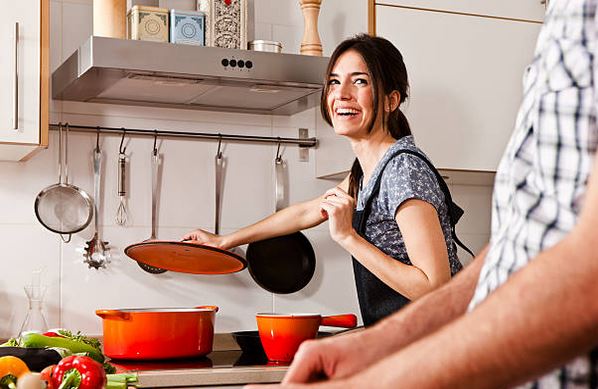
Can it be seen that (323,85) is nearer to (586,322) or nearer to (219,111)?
(219,111)

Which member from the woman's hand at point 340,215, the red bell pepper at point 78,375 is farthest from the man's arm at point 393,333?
the woman's hand at point 340,215

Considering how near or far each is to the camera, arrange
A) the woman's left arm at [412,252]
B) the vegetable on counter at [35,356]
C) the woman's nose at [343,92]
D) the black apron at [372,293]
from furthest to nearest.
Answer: the woman's nose at [343,92] < the black apron at [372,293] < the woman's left arm at [412,252] < the vegetable on counter at [35,356]

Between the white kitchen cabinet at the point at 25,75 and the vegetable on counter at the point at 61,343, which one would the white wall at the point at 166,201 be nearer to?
the white kitchen cabinet at the point at 25,75

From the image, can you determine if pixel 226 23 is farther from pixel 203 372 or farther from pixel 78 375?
pixel 78 375

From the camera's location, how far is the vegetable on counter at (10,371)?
1427mm

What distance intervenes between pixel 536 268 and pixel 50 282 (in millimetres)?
2244

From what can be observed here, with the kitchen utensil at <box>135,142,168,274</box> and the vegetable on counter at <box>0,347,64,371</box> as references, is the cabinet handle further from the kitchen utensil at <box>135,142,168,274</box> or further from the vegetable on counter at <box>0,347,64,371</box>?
the vegetable on counter at <box>0,347,64,371</box>

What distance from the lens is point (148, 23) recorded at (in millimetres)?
2457

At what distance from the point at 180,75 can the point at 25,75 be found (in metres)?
0.38

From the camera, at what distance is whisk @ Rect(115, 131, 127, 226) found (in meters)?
2.71

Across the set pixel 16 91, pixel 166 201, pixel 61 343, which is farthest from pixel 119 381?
pixel 166 201

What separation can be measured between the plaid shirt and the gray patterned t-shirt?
4.59ft

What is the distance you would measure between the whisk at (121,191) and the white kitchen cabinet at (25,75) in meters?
0.38

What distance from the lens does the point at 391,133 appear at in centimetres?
239
